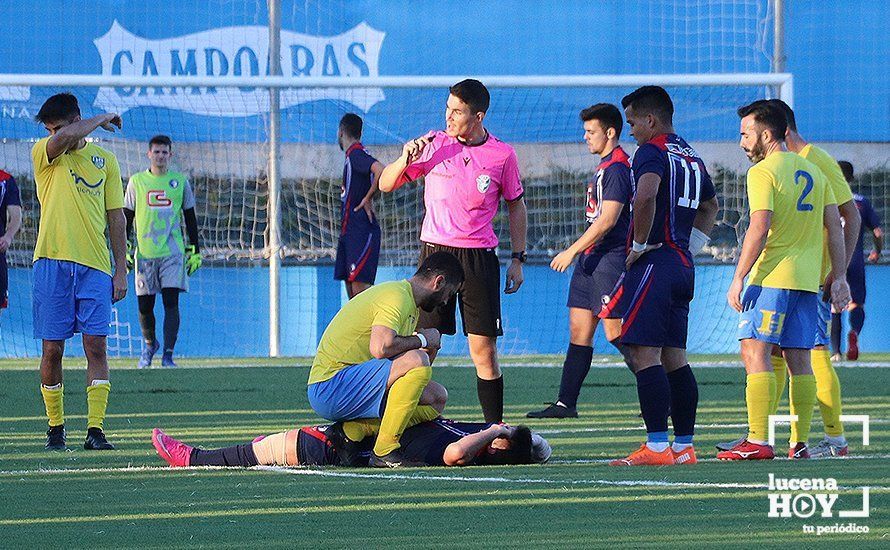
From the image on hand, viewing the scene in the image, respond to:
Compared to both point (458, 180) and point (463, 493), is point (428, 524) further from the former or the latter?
A: point (458, 180)

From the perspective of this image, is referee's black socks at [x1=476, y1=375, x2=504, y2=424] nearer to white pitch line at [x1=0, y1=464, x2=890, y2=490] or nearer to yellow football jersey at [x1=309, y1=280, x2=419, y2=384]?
white pitch line at [x1=0, y1=464, x2=890, y2=490]

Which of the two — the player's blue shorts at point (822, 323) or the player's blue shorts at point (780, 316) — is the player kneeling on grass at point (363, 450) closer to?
Result: the player's blue shorts at point (780, 316)

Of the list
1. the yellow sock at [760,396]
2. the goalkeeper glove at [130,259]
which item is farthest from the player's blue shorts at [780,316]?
the goalkeeper glove at [130,259]

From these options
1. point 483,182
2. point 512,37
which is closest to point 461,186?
point 483,182

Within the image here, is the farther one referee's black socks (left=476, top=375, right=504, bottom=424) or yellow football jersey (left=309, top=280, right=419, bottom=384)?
referee's black socks (left=476, top=375, right=504, bottom=424)

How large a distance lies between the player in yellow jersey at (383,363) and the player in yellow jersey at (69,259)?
172 centimetres

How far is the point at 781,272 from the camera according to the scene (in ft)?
25.2

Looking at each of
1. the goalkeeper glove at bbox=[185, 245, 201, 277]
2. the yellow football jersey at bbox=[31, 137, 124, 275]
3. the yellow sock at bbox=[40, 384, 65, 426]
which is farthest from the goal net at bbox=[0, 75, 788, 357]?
the yellow sock at bbox=[40, 384, 65, 426]

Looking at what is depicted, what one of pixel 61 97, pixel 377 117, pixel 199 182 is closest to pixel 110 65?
pixel 199 182

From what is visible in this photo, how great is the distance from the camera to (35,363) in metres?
16.0

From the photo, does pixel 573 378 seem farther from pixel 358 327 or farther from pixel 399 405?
pixel 399 405

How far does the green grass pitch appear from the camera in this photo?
4.91m

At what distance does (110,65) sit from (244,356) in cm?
488

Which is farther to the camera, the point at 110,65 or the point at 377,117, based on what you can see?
the point at 110,65
